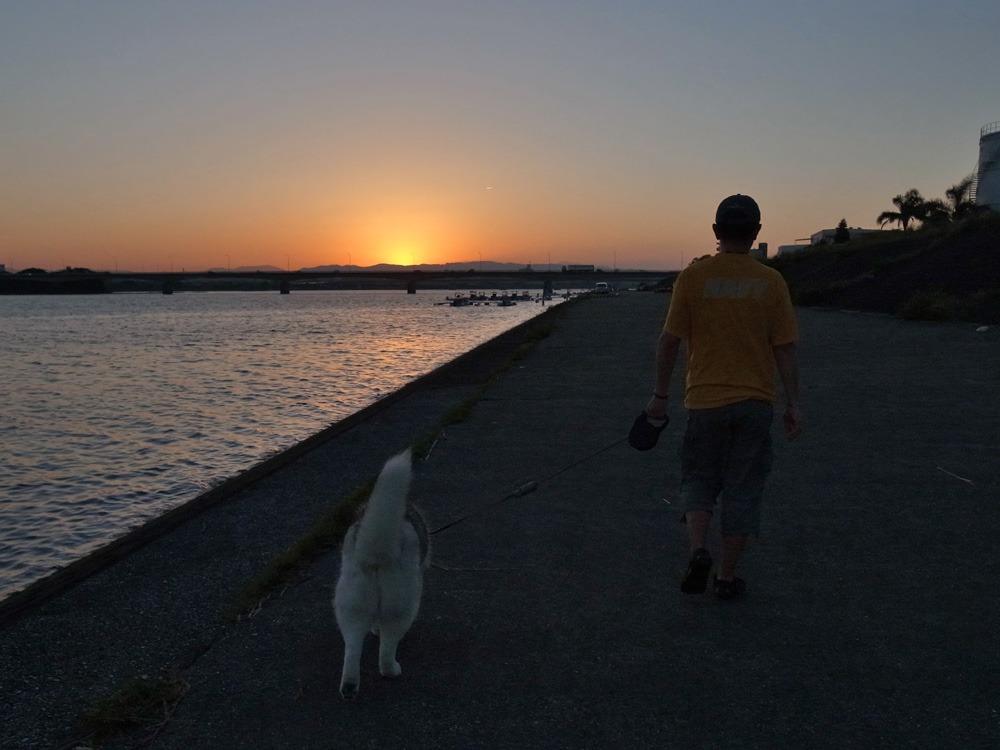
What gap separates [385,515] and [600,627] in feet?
4.67

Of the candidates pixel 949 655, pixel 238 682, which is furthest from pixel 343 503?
pixel 949 655

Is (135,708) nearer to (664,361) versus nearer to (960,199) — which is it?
(664,361)

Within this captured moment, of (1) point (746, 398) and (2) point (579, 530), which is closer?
(1) point (746, 398)

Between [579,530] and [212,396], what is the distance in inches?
599

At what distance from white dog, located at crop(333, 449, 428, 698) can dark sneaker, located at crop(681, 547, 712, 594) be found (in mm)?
1515

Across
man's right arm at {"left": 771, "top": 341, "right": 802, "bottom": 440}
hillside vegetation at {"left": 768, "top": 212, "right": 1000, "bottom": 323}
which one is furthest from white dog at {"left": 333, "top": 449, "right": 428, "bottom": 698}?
hillside vegetation at {"left": 768, "top": 212, "right": 1000, "bottom": 323}

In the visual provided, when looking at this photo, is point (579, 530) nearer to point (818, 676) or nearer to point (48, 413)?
point (818, 676)

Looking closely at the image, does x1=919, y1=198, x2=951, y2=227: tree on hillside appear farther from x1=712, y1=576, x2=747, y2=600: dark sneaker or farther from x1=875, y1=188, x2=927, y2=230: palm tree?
x1=712, y1=576, x2=747, y2=600: dark sneaker

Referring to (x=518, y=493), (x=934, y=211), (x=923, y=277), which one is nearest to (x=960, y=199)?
(x=934, y=211)

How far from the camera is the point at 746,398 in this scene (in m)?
3.90

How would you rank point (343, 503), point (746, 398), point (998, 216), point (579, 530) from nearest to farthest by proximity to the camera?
1. point (746, 398)
2. point (579, 530)
3. point (343, 503)
4. point (998, 216)

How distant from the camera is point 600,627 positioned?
3.85 meters

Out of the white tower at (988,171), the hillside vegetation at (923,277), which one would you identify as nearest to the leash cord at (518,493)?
the hillside vegetation at (923,277)

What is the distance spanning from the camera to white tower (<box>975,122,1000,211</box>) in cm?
5475
